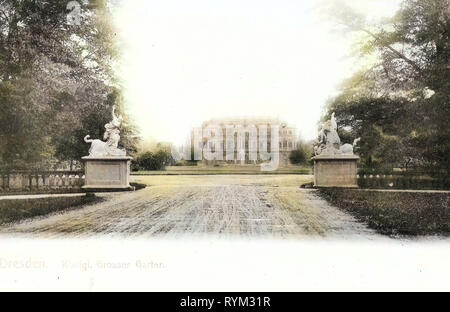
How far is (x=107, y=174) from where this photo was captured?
11.6ft

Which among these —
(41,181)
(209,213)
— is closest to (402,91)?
(209,213)

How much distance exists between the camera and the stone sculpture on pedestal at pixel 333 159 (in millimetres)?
3344

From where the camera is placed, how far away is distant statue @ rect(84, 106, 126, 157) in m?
3.43

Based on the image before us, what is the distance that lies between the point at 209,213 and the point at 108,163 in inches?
40.5

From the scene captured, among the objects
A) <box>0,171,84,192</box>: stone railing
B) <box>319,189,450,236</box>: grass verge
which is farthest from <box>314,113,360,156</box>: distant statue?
<box>0,171,84,192</box>: stone railing

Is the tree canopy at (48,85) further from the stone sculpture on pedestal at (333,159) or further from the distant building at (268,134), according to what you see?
the stone sculpture on pedestal at (333,159)

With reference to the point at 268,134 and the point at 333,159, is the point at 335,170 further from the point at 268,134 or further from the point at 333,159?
the point at 268,134

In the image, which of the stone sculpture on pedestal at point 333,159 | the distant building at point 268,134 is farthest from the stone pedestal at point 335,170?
the distant building at point 268,134

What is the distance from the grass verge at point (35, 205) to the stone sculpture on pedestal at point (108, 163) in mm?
148

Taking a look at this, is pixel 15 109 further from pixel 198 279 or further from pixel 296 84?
pixel 296 84

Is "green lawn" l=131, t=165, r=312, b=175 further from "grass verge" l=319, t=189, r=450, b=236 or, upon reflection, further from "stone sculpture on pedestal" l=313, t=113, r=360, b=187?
"grass verge" l=319, t=189, r=450, b=236

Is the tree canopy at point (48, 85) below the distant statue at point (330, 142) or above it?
above

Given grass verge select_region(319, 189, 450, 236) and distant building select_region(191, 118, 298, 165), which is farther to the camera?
distant building select_region(191, 118, 298, 165)

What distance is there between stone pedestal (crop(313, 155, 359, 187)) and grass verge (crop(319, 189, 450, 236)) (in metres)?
0.07
